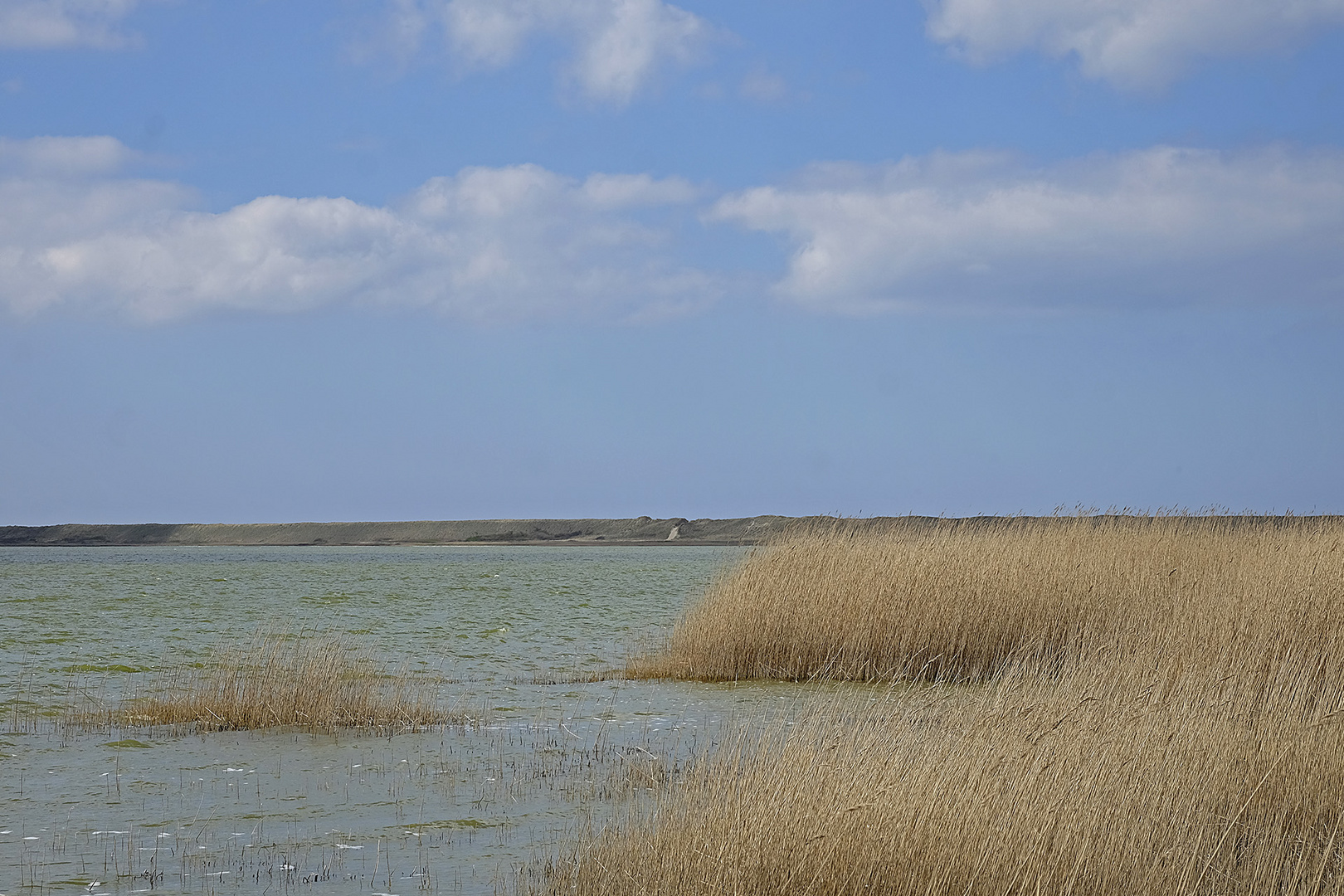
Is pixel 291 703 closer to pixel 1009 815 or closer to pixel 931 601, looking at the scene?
pixel 931 601

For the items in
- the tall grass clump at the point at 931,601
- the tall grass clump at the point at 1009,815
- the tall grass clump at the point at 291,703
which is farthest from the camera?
the tall grass clump at the point at 931,601

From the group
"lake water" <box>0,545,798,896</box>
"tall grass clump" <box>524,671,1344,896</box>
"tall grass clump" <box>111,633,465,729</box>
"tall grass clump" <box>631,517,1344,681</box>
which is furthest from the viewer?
"tall grass clump" <box>631,517,1344,681</box>

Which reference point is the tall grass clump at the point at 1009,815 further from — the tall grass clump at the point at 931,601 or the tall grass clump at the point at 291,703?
the tall grass clump at the point at 931,601

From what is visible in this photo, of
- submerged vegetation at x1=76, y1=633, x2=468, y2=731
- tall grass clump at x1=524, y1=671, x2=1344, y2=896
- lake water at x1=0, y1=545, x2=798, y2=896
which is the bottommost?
lake water at x1=0, y1=545, x2=798, y2=896

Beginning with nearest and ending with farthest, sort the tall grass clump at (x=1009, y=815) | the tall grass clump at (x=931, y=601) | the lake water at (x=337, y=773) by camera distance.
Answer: the tall grass clump at (x=1009, y=815)
the lake water at (x=337, y=773)
the tall grass clump at (x=931, y=601)

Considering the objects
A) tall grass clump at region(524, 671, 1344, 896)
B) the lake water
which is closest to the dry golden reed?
tall grass clump at region(524, 671, 1344, 896)

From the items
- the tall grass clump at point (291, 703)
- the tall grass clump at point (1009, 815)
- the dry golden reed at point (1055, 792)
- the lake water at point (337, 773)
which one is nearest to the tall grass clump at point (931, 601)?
the lake water at point (337, 773)

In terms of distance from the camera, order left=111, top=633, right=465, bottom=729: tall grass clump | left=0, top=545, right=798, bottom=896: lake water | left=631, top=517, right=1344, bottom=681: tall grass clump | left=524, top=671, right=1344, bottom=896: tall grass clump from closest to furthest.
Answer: left=524, top=671, right=1344, bottom=896: tall grass clump, left=0, top=545, right=798, bottom=896: lake water, left=111, top=633, right=465, bottom=729: tall grass clump, left=631, top=517, right=1344, bottom=681: tall grass clump

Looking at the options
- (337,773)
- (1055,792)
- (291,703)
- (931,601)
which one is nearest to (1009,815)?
(1055,792)

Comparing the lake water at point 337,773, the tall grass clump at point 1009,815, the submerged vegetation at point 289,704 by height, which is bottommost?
the lake water at point 337,773

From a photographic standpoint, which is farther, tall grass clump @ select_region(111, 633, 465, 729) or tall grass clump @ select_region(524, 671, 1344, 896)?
tall grass clump @ select_region(111, 633, 465, 729)

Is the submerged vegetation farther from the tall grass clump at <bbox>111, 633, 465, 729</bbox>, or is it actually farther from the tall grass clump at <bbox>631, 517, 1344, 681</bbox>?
the tall grass clump at <bbox>631, 517, 1344, 681</bbox>

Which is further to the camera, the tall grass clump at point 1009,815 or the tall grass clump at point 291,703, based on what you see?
the tall grass clump at point 291,703

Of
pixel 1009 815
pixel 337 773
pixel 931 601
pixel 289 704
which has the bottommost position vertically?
pixel 337 773
